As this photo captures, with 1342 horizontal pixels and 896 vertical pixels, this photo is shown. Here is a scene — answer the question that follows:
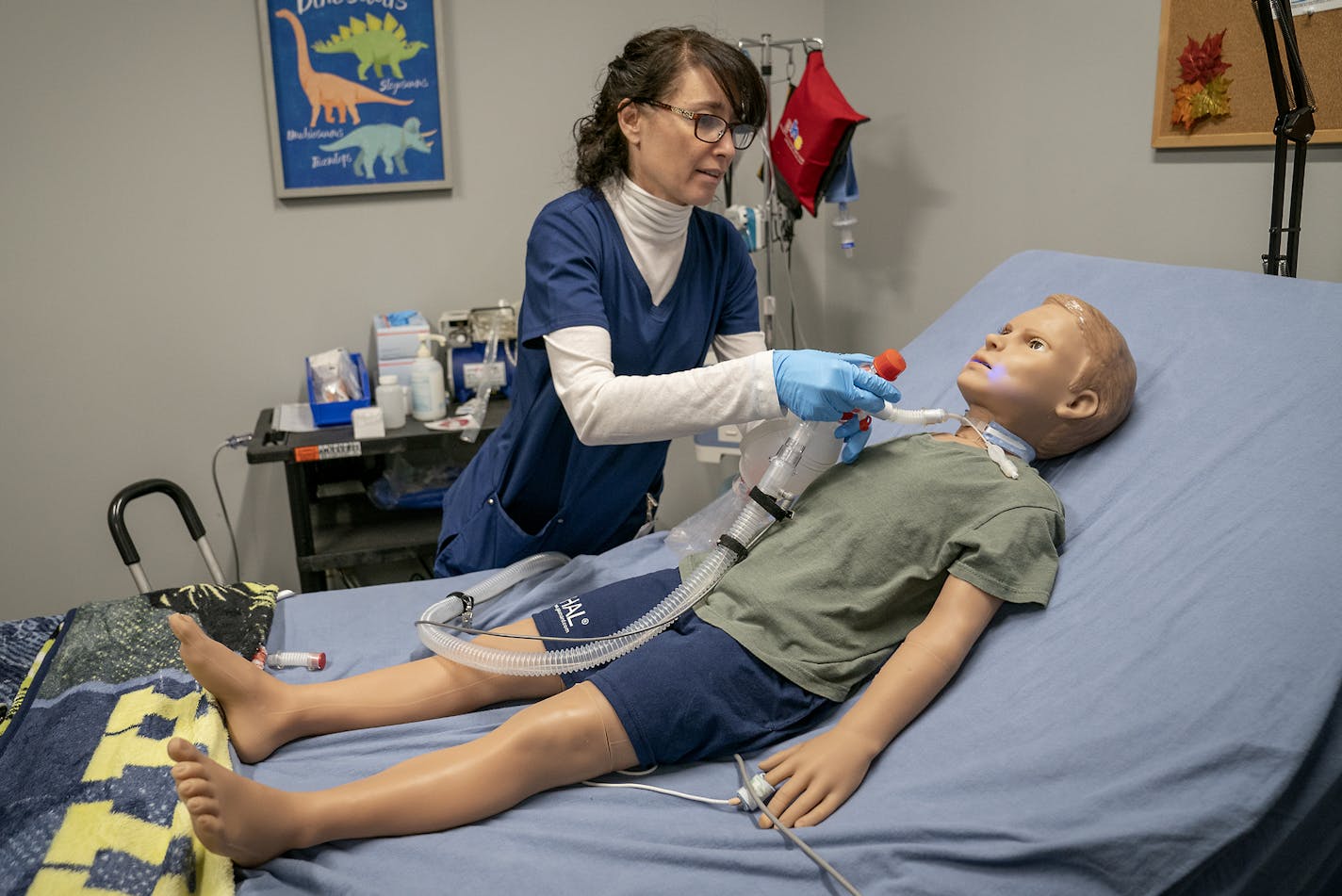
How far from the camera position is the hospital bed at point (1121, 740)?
3.50ft

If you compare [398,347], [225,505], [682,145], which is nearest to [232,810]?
[682,145]

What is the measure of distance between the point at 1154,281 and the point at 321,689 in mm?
1429

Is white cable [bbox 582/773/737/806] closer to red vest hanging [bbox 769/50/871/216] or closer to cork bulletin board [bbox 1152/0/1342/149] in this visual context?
cork bulletin board [bbox 1152/0/1342/149]

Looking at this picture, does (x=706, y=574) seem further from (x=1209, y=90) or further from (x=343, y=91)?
(x=343, y=91)

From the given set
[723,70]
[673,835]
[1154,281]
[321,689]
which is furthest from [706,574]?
[1154,281]

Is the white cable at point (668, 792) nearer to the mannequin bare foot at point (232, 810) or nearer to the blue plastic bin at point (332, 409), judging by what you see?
the mannequin bare foot at point (232, 810)

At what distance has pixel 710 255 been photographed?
1799mm

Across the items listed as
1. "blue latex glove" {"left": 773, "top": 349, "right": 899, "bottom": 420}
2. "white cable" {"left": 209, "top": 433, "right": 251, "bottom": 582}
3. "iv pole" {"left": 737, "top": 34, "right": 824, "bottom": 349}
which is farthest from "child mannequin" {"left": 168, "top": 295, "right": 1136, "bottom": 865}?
"white cable" {"left": 209, "top": 433, "right": 251, "bottom": 582}

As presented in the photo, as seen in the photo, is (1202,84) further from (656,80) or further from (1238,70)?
(656,80)

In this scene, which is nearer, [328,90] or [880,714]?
[880,714]

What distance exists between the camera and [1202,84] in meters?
1.88

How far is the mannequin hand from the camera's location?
1.18m

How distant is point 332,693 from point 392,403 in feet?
4.12

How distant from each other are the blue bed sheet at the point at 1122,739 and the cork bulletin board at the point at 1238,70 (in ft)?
1.39
